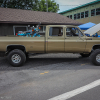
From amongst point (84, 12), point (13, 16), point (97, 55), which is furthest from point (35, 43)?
point (84, 12)

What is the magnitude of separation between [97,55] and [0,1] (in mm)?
23639

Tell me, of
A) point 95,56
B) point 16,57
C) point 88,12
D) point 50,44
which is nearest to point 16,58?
point 16,57

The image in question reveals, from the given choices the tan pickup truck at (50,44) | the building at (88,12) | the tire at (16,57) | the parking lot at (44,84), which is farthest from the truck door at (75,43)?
the building at (88,12)

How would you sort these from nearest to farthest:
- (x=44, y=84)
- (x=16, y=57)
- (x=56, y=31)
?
(x=44, y=84), (x=16, y=57), (x=56, y=31)

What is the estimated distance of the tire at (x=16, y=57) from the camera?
254 inches

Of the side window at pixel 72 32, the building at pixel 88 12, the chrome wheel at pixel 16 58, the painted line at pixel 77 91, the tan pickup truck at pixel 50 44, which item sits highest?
the building at pixel 88 12

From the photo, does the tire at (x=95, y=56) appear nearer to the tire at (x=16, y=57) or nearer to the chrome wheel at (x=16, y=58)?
the tire at (x=16, y=57)

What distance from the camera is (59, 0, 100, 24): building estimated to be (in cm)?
2508

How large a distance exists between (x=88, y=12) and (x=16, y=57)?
23954 mm

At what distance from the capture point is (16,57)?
6555 mm

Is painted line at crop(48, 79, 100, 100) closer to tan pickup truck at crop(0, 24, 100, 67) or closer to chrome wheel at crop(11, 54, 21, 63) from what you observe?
tan pickup truck at crop(0, 24, 100, 67)

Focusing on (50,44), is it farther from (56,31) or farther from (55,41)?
(56,31)

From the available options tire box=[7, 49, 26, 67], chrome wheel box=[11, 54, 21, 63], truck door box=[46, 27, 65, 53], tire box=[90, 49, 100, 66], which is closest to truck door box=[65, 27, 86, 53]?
truck door box=[46, 27, 65, 53]

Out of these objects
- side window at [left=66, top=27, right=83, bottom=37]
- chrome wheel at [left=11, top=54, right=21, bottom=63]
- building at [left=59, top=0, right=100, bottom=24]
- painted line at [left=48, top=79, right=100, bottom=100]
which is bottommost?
painted line at [left=48, top=79, right=100, bottom=100]
